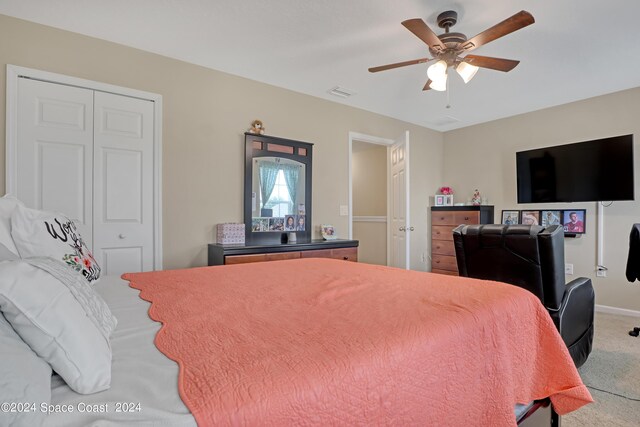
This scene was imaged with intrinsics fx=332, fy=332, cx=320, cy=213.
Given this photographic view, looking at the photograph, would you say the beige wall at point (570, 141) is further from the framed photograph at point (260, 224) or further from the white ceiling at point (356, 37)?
the framed photograph at point (260, 224)

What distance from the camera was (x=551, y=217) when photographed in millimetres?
4352

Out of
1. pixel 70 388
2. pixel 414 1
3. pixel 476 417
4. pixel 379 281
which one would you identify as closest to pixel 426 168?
pixel 414 1

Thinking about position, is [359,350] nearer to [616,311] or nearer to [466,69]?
[466,69]

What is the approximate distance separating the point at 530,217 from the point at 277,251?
3554mm

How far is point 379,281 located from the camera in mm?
1673

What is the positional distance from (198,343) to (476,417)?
850 millimetres

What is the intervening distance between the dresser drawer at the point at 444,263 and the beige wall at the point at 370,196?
0.84 meters

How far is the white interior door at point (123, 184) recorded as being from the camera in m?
2.72

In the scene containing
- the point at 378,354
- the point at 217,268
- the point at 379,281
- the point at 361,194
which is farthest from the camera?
the point at 361,194

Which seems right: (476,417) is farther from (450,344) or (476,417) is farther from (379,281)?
(379,281)

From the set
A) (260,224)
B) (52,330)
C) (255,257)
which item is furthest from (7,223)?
(260,224)

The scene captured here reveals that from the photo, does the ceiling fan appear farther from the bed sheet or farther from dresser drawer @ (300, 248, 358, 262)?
the bed sheet

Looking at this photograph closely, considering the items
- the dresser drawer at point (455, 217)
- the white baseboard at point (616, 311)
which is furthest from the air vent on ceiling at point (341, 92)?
the white baseboard at point (616, 311)

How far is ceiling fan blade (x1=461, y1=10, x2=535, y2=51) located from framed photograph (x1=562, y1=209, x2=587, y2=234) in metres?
3.01
